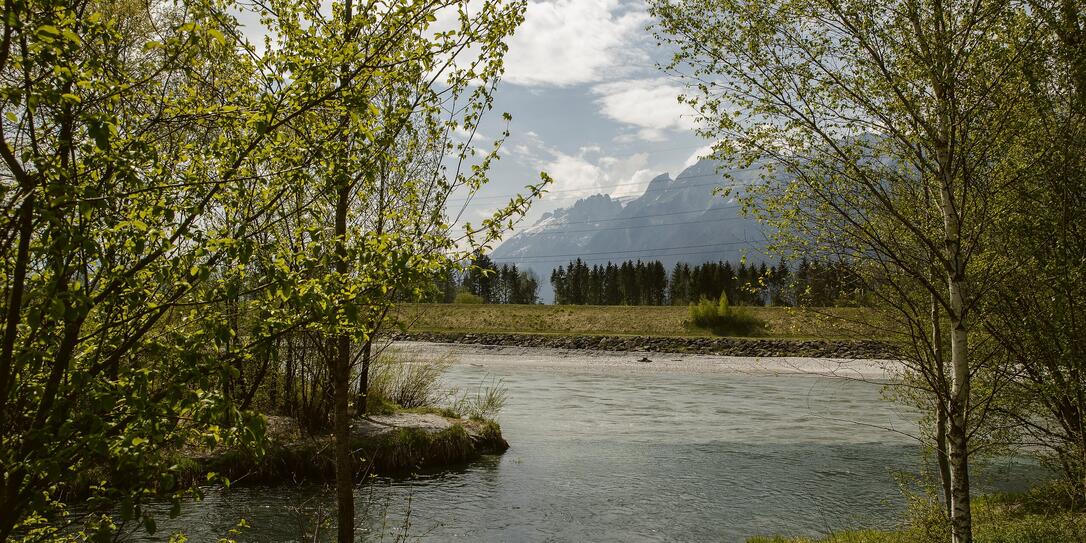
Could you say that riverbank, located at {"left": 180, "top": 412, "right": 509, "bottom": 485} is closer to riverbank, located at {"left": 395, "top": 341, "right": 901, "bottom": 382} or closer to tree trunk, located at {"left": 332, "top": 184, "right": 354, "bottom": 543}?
tree trunk, located at {"left": 332, "top": 184, "right": 354, "bottom": 543}

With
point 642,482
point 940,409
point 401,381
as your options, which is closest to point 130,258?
point 940,409

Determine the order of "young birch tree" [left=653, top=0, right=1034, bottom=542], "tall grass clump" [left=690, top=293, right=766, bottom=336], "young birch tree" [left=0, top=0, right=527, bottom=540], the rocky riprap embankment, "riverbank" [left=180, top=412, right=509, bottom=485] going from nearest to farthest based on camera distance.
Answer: "young birch tree" [left=0, top=0, right=527, bottom=540] → "young birch tree" [left=653, top=0, right=1034, bottom=542] → "riverbank" [left=180, top=412, right=509, bottom=485] → the rocky riprap embankment → "tall grass clump" [left=690, top=293, right=766, bottom=336]

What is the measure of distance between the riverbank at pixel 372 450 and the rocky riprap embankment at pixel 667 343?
93.0ft

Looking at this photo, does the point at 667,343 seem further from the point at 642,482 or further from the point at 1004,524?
the point at 1004,524

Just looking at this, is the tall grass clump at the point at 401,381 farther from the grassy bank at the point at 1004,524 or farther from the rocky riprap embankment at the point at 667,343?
the rocky riprap embankment at the point at 667,343

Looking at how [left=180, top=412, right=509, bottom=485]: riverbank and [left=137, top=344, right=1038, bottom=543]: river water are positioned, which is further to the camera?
[left=180, top=412, right=509, bottom=485]: riverbank

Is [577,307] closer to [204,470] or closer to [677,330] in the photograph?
[677,330]

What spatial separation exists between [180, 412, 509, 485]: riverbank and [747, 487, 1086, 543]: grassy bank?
24.0ft

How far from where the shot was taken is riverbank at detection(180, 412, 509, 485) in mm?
12570

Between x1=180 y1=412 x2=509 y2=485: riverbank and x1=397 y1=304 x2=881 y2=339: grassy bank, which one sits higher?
x1=397 y1=304 x2=881 y2=339: grassy bank

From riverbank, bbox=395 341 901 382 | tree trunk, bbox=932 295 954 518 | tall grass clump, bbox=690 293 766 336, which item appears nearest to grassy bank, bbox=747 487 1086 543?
tree trunk, bbox=932 295 954 518

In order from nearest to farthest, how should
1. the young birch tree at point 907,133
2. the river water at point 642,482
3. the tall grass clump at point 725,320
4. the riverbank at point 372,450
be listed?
the young birch tree at point 907,133 → the river water at point 642,482 → the riverbank at point 372,450 → the tall grass clump at point 725,320

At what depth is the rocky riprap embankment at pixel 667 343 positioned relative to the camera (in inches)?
1748

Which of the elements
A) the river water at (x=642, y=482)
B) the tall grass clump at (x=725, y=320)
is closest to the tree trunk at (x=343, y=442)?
the river water at (x=642, y=482)
